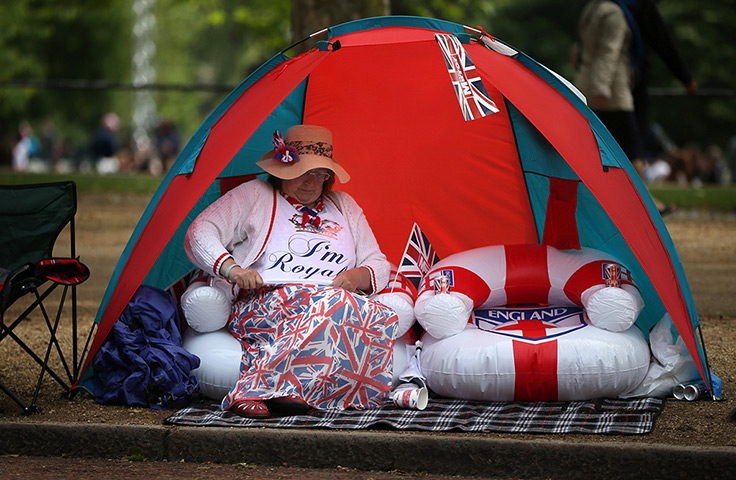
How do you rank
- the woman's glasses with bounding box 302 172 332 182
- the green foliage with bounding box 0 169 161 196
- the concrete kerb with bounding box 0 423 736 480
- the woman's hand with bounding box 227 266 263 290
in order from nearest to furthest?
1. the concrete kerb with bounding box 0 423 736 480
2. the woman's hand with bounding box 227 266 263 290
3. the woman's glasses with bounding box 302 172 332 182
4. the green foliage with bounding box 0 169 161 196

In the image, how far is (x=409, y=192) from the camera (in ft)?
19.0

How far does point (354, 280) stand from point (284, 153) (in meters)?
0.68

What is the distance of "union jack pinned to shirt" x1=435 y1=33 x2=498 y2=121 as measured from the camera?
440 cm

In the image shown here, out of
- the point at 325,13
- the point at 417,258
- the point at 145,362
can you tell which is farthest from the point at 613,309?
the point at 325,13

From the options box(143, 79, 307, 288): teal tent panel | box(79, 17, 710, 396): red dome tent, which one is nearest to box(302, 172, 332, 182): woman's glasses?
box(79, 17, 710, 396): red dome tent

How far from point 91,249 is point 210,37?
3421 cm

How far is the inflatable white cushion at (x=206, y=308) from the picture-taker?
178 inches

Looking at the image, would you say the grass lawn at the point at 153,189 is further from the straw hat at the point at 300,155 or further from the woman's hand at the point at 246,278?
the woman's hand at the point at 246,278

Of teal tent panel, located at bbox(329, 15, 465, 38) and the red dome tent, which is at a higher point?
teal tent panel, located at bbox(329, 15, 465, 38)

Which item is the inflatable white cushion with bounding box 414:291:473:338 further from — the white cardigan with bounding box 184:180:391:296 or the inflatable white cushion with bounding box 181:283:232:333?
the inflatable white cushion with bounding box 181:283:232:333

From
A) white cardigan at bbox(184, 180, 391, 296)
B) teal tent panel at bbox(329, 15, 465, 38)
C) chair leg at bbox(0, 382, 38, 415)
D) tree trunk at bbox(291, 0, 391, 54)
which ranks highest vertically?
tree trunk at bbox(291, 0, 391, 54)

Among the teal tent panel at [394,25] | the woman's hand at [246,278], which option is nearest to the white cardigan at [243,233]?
the woman's hand at [246,278]

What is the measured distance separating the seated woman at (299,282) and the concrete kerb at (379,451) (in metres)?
0.30

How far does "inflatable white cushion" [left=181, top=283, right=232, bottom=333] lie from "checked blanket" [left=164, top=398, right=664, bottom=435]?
17.4 inches
